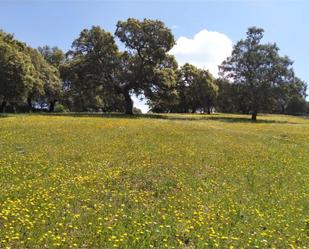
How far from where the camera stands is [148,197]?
13.8m

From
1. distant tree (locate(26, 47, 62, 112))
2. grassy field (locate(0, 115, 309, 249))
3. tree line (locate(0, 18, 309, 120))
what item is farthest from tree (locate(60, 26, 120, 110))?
grassy field (locate(0, 115, 309, 249))

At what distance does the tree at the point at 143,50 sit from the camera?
221 ft

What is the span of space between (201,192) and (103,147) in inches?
387

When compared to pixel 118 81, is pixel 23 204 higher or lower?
lower

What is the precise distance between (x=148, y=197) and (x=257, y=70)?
6402cm

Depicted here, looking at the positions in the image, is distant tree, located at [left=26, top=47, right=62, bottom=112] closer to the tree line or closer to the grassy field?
the tree line

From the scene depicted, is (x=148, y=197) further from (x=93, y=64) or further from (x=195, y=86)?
(x=195, y=86)

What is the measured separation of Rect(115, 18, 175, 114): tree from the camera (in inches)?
2655

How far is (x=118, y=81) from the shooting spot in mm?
69438

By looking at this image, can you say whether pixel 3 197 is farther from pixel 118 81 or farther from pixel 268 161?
pixel 118 81

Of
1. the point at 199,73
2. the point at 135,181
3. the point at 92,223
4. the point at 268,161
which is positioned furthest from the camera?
the point at 199,73

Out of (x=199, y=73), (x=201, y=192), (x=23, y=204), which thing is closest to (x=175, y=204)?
(x=201, y=192)

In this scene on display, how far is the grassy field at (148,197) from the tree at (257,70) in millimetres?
49669

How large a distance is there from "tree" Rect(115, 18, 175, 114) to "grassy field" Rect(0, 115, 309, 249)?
43198mm
